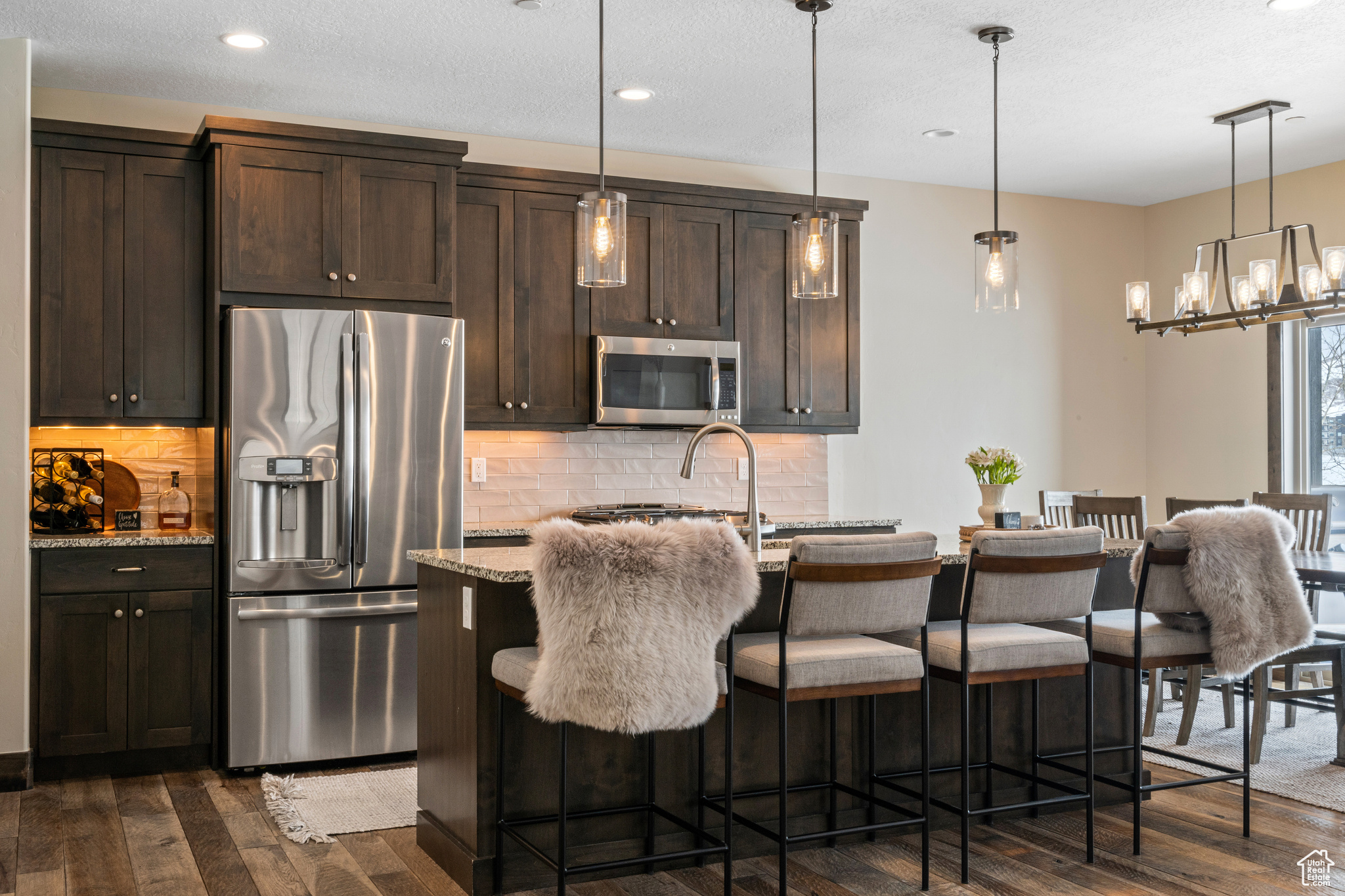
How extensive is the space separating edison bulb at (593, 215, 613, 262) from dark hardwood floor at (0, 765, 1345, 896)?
5.57ft

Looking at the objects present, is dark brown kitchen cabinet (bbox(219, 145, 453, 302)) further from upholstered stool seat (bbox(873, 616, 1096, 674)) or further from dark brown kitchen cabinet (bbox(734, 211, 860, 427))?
upholstered stool seat (bbox(873, 616, 1096, 674))

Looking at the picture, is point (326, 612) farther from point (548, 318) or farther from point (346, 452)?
point (548, 318)

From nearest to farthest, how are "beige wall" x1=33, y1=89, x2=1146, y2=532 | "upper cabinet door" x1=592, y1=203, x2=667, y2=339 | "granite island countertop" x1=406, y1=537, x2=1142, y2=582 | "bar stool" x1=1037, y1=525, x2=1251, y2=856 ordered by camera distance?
1. "granite island countertop" x1=406, y1=537, x2=1142, y2=582
2. "bar stool" x1=1037, y1=525, x2=1251, y2=856
3. "upper cabinet door" x1=592, y1=203, x2=667, y2=339
4. "beige wall" x1=33, y1=89, x2=1146, y2=532

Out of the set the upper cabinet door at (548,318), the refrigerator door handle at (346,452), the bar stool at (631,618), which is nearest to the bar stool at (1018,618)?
the bar stool at (631,618)

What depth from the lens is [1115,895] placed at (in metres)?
2.93

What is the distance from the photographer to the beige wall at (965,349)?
20.0 feet

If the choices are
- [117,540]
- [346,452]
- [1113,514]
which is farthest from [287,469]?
[1113,514]

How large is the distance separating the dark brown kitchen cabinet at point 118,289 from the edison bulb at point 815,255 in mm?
2569

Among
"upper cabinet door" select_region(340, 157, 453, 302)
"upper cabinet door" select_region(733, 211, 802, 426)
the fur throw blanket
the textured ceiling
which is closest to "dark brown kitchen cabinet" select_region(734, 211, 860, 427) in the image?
"upper cabinet door" select_region(733, 211, 802, 426)

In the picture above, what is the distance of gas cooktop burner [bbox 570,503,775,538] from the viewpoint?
198 inches

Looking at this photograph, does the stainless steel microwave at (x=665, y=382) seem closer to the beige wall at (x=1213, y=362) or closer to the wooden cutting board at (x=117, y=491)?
the wooden cutting board at (x=117, y=491)

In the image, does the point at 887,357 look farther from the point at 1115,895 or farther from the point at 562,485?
the point at 1115,895

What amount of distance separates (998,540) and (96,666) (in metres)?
3.25

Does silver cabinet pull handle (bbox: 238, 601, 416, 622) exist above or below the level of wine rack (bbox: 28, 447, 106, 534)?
below
